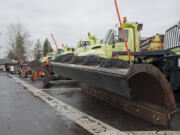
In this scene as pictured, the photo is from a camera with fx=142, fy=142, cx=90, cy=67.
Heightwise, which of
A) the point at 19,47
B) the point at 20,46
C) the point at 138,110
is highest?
the point at 20,46

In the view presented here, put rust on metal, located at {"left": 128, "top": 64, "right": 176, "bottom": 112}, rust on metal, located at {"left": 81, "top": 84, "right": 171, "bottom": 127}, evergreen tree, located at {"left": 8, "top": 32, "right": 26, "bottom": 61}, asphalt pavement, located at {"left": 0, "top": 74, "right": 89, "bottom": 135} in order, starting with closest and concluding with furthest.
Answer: rust on metal, located at {"left": 128, "top": 64, "right": 176, "bottom": 112} < rust on metal, located at {"left": 81, "top": 84, "right": 171, "bottom": 127} < asphalt pavement, located at {"left": 0, "top": 74, "right": 89, "bottom": 135} < evergreen tree, located at {"left": 8, "top": 32, "right": 26, "bottom": 61}

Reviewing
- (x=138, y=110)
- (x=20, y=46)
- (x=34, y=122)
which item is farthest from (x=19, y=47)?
(x=138, y=110)

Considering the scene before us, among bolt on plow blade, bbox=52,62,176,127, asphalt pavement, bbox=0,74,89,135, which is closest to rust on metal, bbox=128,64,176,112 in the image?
bolt on plow blade, bbox=52,62,176,127

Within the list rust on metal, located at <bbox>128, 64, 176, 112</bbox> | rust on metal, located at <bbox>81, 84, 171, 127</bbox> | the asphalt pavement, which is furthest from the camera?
the asphalt pavement

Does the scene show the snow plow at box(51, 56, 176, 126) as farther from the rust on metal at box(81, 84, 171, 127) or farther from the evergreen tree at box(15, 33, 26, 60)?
the evergreen tree at box(15, 33, 26, 60)

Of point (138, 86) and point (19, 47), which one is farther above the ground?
point (19, 47)

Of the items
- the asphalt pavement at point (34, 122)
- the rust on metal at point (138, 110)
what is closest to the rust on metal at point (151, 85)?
the rust on metal at point (138, 110)

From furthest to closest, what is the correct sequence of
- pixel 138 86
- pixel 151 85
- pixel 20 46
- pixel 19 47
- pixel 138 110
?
pixel 20 46 → pixel 19 47 → pixel 138 110 → pixel 138 86 → pixel 151 85

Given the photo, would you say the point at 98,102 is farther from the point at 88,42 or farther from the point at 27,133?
the point at 88,42

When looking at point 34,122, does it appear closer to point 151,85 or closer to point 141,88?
point 141,88

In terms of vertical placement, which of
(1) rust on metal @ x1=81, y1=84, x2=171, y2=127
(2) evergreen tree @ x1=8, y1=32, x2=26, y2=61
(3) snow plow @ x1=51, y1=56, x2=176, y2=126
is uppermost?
(2) evergreen tree @ x1=8, y1=32, x2=26, y2=61

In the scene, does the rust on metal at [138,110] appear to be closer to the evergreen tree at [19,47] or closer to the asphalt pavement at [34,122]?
the asphalt pavement at [34,122]

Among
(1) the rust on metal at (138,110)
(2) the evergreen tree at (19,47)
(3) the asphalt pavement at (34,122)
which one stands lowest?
(3) the asphalt pavement at (34,122)

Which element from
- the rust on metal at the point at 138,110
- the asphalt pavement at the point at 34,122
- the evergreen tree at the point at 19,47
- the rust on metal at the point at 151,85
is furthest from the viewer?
the evergreen tree at the point at 19,47
